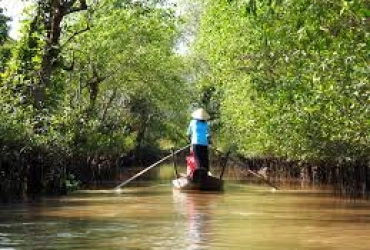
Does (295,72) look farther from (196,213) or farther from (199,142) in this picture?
(196,213)

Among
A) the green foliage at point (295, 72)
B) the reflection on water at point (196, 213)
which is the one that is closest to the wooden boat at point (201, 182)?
the reflection on water at point (196, 213)

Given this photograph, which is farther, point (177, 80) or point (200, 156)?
point (177, 80)

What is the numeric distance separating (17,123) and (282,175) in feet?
51.9

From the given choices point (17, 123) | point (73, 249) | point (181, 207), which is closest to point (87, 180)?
point (17, 123)

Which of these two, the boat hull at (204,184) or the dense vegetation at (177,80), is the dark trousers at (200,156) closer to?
the boat hull at (204,184)

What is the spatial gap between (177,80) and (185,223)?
23.6 metres

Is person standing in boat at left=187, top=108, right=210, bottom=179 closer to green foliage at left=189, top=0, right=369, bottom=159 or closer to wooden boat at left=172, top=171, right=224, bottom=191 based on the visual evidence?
wooden boat at left=172, top=171, right=224, bottom=191

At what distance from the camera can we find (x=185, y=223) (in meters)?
10.0

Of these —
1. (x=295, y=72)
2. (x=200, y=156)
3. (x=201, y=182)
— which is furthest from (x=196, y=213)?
(x=200, y=156)

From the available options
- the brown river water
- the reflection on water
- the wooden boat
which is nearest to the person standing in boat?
the wooden boat

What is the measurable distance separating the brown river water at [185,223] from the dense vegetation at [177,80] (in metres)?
1.62

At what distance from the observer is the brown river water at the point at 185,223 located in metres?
7.99

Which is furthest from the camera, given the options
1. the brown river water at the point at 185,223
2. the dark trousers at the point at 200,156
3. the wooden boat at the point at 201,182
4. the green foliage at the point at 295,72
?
the dark trousers at the point at 200,156

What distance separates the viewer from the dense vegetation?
1130 centimetres
